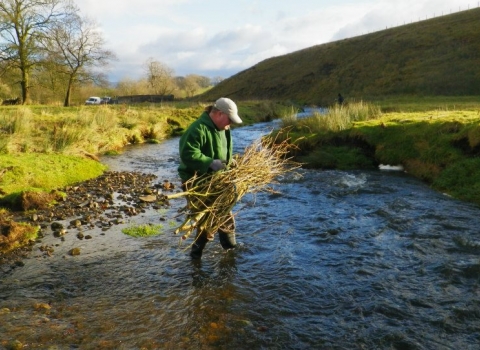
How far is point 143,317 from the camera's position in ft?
17.0

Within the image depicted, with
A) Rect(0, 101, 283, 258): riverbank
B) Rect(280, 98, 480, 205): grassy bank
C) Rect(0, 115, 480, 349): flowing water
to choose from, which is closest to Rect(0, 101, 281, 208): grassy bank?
Rect(0, 101, 283, 258): riverbank

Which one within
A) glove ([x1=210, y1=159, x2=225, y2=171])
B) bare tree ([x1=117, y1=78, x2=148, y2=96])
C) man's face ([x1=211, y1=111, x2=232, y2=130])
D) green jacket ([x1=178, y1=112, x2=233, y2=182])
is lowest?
glove ([x1=210, y1=159, x2=225, y2=171])

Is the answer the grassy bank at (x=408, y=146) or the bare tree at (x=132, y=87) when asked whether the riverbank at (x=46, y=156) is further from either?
the bare tree at (x=132, y=87)

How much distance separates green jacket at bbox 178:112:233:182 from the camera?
19.4ft

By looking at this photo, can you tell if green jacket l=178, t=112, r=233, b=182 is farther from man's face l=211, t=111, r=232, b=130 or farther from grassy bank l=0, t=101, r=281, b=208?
grassy bank l=0, t=101, r=281, b=208

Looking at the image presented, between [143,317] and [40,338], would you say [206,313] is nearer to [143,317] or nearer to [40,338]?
[143,317]

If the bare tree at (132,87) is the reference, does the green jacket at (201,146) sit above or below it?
below

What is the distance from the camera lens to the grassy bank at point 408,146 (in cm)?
1093

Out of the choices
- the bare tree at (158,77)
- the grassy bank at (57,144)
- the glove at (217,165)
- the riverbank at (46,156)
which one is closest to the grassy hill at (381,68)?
the bare tree at (158,77)

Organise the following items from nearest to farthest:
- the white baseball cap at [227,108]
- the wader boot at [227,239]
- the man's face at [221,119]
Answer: the white baseball cap at [227,108] → the man's face at [221,119] → the wader boot at [227,239]

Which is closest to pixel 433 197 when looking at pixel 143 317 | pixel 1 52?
pixel 143 317

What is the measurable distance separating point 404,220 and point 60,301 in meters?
7.04

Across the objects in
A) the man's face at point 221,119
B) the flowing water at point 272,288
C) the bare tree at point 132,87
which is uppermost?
the bare tree at point 132,87

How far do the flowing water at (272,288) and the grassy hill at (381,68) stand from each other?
42.5 metres
